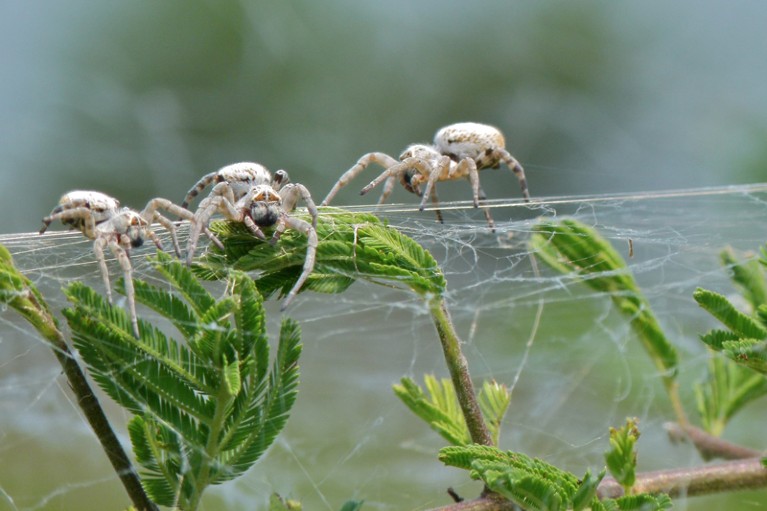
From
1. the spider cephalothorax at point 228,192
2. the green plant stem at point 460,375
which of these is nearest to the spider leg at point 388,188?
the spider cephalothorax at point 228,192

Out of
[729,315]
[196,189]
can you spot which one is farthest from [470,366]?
[729,315]

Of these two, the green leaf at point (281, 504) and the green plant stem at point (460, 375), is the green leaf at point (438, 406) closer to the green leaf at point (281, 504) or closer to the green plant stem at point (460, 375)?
the green plant stem at point (460, 375)

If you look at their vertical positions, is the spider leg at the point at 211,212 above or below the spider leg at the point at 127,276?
above

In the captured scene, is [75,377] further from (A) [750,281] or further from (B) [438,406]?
(A) [750,281]

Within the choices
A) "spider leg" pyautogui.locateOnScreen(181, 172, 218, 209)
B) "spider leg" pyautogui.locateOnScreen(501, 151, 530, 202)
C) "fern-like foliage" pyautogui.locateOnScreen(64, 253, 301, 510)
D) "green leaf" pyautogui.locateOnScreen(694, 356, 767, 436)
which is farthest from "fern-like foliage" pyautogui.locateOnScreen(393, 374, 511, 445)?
"spider leg" pyautogui.locateOnScreen(501, 151, 530, 202)

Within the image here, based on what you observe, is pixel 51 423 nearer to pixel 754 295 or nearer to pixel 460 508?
pixel 460 508
